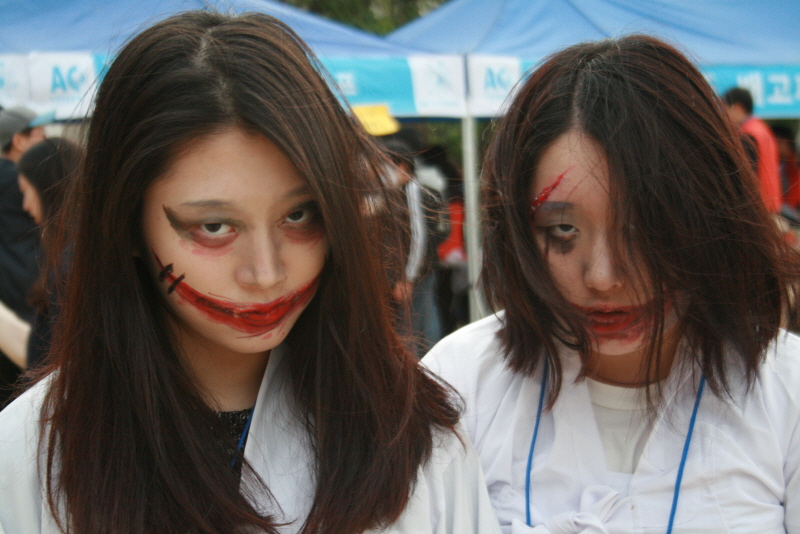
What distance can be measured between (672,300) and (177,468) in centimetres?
104

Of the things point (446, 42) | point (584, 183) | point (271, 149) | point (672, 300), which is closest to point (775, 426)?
point (672, 300)

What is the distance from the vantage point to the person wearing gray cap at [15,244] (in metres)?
2.91

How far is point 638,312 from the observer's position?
4.85 feet

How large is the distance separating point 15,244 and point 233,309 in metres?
2.12

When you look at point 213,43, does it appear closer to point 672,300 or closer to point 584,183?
point 584,183

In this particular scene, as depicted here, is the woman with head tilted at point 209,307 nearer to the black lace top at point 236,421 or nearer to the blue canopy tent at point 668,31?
the black lace top at point 236,421

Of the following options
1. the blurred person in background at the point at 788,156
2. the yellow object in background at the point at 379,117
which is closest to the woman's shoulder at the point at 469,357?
the yellow object in background at the point at 379,117

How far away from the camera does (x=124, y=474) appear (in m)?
1.21

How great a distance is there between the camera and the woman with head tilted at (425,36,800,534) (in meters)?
1.45

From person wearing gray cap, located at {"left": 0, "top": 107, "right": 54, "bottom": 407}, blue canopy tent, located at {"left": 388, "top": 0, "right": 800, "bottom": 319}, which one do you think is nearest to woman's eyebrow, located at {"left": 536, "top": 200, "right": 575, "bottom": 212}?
person wearing gray cap, located at {"left": 0, "top": 107, "right": 54, "bottom": 407}

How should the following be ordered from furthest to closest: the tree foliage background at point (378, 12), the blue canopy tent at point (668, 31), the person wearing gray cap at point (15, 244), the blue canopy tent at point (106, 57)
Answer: the tree foliage background at point (378, 12) → the blue canopy tent at point (668, 31) → the blue canopy tent at point (106, 57) → the person wearing gray cap at point (15, 244)

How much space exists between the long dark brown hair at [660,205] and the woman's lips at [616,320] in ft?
0.09

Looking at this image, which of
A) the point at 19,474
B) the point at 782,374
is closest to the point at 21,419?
the point at 19,474

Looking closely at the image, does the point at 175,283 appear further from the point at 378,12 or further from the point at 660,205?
the point at 378,12
